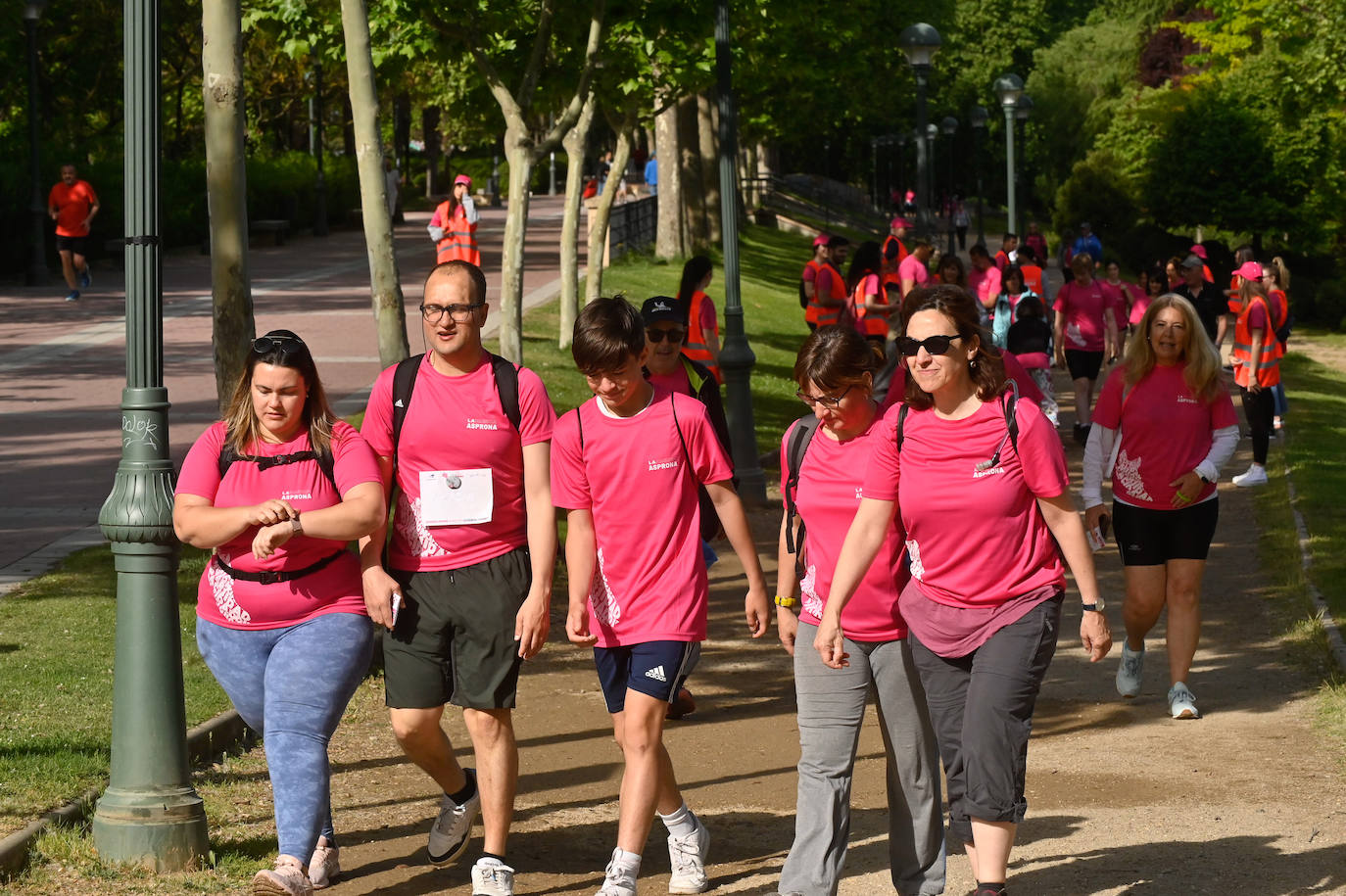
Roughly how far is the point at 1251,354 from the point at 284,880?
11.9 m

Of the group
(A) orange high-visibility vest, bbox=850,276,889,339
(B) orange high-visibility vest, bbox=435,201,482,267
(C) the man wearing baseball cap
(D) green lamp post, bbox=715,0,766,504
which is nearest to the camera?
(D) green lamp post, bbox=715,0,766,504

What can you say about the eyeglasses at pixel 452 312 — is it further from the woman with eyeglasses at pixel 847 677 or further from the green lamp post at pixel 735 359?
the green lamp post at pixel 735 359

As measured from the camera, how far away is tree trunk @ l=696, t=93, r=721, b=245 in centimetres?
4147

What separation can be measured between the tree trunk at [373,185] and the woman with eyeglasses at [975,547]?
5.30 m

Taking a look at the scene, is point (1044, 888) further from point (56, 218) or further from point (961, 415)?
point (56, 218)

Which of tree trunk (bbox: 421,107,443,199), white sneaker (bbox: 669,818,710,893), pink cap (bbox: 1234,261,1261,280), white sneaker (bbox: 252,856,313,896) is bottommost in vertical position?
white sneaker (bbox: 669,818,710,893)

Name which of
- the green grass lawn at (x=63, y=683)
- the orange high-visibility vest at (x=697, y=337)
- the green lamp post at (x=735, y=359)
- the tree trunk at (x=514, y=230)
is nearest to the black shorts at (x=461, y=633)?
the green grass lawn at (x=63, y=683)

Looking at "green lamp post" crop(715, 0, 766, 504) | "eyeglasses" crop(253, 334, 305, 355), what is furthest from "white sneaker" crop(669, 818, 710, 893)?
"green lamp post" crop(715, 0, 766, 504)

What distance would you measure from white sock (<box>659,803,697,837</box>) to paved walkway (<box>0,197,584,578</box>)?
5339mm

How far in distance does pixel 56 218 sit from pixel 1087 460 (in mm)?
21339

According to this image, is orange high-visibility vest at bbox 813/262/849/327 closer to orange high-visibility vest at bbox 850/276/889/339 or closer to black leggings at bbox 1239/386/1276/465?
orange high-visibility vest at bbox 850/276/889/339

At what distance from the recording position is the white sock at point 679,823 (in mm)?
5602

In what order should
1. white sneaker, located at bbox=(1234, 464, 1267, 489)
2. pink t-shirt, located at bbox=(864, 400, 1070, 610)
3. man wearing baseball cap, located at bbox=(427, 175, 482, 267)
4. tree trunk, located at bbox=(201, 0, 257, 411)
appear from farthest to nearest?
man wearing baseball cap, located at bbox=(427, 175, 482, 267) → white sneaker, located at bbox=(1234, 464, 1267, 489) → tree trunk, located at bbox=(201, 0, 257, 411) → pink t-shirt, located at bbox=(864, 400, 1070, 610)

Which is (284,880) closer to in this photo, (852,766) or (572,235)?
(852,766)
